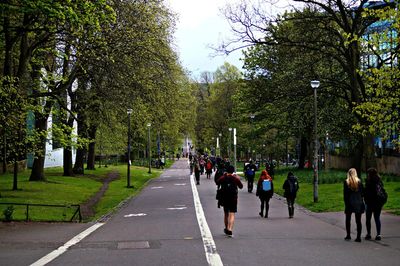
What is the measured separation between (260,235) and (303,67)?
16.5 m

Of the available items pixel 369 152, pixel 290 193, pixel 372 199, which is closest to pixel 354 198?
pixel 372 199

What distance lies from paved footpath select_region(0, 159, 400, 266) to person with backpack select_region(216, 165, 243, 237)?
1.09 ft

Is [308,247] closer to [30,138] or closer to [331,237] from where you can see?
[331,237]

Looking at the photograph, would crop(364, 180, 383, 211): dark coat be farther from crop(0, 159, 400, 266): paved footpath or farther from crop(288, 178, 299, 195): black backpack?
crop(288, 178, 299, 195): black backpack

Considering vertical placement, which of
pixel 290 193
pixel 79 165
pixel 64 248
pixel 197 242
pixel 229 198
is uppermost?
pixel 79 165

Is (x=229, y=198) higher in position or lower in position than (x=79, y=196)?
higher

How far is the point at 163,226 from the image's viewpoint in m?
16.1

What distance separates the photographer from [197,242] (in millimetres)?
12289

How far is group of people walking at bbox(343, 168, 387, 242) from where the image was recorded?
494 inches

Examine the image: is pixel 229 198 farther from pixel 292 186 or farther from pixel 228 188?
pixel 292 186

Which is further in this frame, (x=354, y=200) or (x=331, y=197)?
(x=331, y=197)

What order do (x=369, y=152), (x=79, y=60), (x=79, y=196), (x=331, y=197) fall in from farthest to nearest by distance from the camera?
1. (x=79, y=196)
2. (x=369, y=152)
3. (x=331, y=197)
4. (x=79, y=60)

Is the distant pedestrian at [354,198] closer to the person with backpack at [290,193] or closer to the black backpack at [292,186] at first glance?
the person with backpack at [290,193]

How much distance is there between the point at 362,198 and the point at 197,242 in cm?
389
